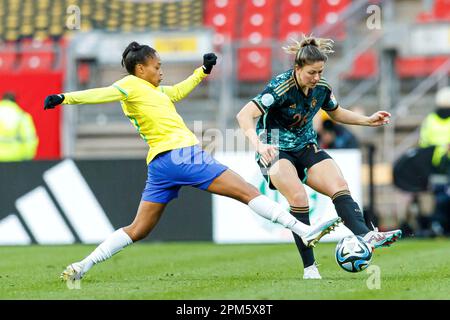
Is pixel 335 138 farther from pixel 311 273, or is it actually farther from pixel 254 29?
pixel 254 29

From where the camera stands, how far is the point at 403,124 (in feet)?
63.8

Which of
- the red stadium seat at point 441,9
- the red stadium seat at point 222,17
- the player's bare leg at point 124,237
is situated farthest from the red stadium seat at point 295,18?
the player's bare leg at point 124,237

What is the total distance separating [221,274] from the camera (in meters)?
9.58

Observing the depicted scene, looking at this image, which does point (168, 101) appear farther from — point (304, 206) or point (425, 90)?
point (425, 90)

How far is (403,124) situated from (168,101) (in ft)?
37.6

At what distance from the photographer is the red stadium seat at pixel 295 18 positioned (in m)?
21.9

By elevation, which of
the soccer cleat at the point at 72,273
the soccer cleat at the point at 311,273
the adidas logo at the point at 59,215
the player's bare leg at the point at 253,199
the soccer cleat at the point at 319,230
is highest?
the player's bare leg at the point at 253,199

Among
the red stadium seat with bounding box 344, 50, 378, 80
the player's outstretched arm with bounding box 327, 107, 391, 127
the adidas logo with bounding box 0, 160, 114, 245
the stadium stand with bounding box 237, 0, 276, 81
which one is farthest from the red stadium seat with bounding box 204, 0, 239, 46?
the player's outstretched arm with bounding box 327, 107, 391, 127

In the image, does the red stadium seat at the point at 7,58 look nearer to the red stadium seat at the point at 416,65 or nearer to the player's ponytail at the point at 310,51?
the red stadium seat at the point at 416,65

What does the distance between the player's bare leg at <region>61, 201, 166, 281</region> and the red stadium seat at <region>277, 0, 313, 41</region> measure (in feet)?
44.6

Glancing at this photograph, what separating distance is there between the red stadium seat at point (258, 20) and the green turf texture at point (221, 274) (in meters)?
8.83

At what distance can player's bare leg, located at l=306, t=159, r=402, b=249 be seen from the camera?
8539mm

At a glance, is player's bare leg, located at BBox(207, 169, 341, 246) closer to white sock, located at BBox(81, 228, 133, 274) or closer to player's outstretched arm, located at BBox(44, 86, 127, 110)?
white sock, located at BBox(81, 228, 133, 274)
